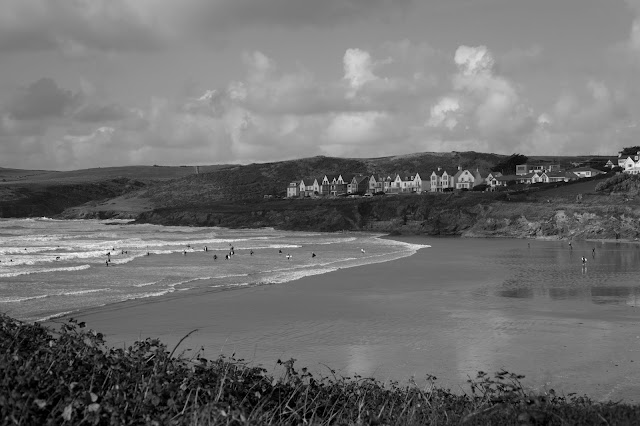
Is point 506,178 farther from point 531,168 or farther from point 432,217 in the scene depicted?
point 432,217

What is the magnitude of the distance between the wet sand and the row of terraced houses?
97662mm

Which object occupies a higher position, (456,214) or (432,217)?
(456,214)

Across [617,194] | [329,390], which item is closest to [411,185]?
[617,194]

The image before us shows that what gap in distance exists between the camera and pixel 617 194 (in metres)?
85.4

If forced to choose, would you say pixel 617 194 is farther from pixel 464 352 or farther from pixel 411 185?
pixel 464 352

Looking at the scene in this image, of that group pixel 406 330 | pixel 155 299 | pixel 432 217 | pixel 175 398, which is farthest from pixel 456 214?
pixel 175 398

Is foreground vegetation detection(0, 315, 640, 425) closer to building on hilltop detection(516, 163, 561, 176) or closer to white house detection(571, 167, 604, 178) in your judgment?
white house detection(571, 167, 604, 178)

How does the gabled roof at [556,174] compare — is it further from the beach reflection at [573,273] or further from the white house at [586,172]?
the beach reflection at [573,273]

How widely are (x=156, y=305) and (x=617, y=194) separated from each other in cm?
7385

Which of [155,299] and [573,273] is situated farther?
[573,273]

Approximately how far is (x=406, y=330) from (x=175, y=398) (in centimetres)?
1562

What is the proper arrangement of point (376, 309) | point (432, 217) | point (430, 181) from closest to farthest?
point (376, 309)
point (432, 217)
point (430, 181)

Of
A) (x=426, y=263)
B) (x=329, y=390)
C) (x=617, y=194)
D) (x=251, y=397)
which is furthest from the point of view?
(x=617, y=194)

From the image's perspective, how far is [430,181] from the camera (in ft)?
462
